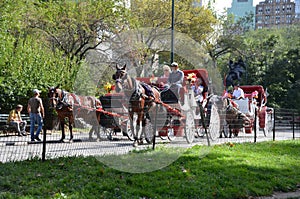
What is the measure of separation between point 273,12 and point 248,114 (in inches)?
4905

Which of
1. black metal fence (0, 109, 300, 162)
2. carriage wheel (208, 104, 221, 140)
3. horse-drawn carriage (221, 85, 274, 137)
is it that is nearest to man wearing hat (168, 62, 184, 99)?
black metal fence (0, 109, 300, 162)

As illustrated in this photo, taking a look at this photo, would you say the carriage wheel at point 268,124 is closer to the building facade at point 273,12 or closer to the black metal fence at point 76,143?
the black metal fence at point 76,143

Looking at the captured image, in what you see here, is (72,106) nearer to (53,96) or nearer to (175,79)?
(53,96)

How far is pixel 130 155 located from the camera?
983 centimetres

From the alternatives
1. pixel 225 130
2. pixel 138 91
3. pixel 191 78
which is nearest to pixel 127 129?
pixel 138 91

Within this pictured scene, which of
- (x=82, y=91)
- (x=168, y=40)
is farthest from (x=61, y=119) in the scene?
(x=168, y=40)

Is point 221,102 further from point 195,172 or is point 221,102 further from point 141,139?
point 195,172

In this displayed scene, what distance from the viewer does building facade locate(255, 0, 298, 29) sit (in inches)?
5202

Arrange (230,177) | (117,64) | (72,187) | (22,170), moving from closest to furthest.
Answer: (72,187) < (22,170) < (230,177) < (117,64)

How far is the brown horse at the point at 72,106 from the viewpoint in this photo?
46.7 feet

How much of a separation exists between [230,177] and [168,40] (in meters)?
5.51

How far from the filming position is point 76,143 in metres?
13.8

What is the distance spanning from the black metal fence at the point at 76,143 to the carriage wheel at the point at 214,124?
22.5 inches

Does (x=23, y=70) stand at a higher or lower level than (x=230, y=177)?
higher
